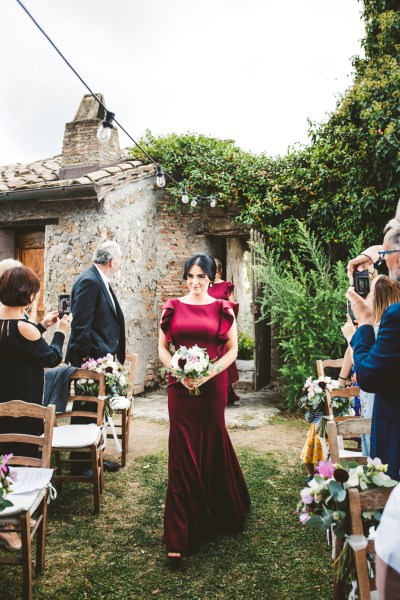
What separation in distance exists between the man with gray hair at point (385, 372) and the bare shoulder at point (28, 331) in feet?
7.34

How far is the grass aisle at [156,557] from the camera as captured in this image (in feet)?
8.89

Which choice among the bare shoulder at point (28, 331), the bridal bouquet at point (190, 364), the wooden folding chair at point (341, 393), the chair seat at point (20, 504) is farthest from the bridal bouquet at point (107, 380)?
the wooden folding chair at point (341, 393)

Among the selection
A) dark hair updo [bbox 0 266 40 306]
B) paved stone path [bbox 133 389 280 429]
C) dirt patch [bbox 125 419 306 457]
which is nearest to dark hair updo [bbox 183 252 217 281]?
dark hair updo [bbox 0 266 40 306]

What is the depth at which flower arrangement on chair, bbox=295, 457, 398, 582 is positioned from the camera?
5.52 ft

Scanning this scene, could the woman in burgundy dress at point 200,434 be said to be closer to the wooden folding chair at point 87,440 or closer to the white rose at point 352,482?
the wooden folding chair at point 87,440

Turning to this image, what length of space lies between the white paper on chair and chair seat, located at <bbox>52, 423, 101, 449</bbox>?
77 cm

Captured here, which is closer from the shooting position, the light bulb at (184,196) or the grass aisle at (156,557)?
the grass aisle at (156,557)

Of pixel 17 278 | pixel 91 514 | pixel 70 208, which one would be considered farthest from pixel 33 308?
pixel 70 208

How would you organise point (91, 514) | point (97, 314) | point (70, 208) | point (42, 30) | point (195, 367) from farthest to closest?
1. point (70, 208)
2. point (97, 314)
3. point (91, 514)
4. point (42, 30)
5. point (195, 367)

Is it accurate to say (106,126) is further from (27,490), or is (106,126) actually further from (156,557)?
(156,557)

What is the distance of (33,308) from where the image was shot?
185 inches

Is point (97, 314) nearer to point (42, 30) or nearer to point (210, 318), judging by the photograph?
point (210, 318)

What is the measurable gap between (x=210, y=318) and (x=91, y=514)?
199cm

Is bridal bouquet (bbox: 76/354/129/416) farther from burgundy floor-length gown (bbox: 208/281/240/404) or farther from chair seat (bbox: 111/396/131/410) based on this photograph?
burgundy floor-length gown (bbox: 208/281/240/404)
